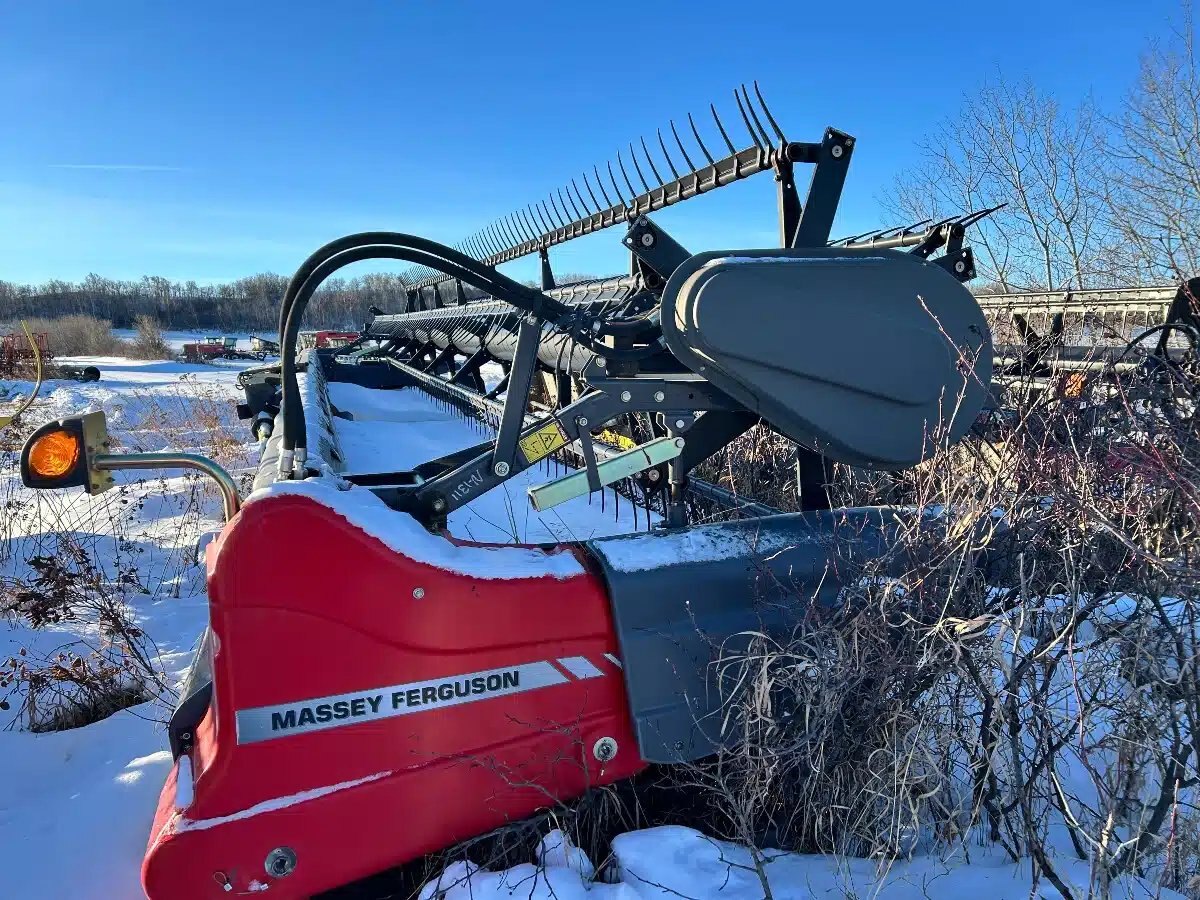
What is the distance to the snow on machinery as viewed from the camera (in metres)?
1.60

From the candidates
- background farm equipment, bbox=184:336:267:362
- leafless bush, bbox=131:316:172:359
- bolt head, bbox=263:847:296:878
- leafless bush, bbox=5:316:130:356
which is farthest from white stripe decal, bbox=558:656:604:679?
leafless bush, bbox=5:316:130:356

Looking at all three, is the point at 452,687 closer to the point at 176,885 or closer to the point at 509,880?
the point at 509,880

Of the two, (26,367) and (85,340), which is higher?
(85,340)

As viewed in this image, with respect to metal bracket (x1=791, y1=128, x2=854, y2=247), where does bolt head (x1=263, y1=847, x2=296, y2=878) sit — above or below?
below

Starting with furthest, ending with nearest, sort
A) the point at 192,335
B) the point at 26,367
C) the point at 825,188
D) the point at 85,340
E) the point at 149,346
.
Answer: the point at 192,335, the point at 85,340, the point at 149,346, the point at 26,367, the point at 825,188

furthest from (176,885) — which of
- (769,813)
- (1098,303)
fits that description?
(1098,303)

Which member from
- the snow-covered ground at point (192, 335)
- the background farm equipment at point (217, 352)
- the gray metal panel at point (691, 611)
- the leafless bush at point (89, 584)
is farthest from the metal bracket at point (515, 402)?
the snow-covered ground at point (192, 335)

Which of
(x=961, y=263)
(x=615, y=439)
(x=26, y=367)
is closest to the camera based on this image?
(x=961, y=263)

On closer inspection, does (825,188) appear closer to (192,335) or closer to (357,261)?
(357,261)

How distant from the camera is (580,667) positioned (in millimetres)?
1821

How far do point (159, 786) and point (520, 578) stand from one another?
5.35 feet

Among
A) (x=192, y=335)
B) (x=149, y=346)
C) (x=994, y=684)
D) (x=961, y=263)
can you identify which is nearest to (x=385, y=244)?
(x=961, y=263)

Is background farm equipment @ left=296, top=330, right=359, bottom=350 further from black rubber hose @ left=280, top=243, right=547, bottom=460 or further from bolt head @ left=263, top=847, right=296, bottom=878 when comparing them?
bolt head @ left=263, top=847, right=296, bottom=878

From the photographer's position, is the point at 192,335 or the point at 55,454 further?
the point at 192,335
